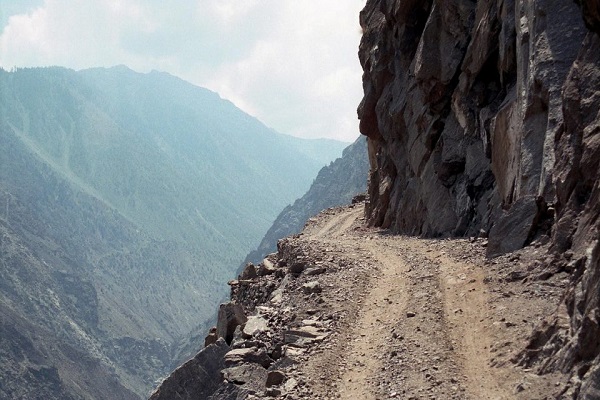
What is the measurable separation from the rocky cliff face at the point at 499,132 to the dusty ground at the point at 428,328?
2.54ft

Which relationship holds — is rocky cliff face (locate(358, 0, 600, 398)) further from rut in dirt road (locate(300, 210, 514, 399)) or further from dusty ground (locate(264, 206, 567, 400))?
rut in dirt road (locate(300, 210, 514, 399))

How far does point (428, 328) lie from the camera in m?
15.0

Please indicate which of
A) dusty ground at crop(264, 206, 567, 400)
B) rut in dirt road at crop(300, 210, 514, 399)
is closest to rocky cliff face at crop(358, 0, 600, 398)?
dusty ground at crop(264, 206, 567, 400)

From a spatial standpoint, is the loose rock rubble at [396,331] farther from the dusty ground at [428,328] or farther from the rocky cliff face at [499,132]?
the rocky cliff face at [499,132]

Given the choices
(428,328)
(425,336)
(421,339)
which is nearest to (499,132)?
(428,328)

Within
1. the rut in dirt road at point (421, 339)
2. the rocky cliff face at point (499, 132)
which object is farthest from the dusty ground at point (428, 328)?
the rocky cliff face at point (499, 132)

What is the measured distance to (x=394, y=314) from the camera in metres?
16.6

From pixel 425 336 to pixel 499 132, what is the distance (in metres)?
10.8

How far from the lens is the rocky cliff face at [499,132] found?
1298cm

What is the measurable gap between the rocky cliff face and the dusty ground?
775 mm

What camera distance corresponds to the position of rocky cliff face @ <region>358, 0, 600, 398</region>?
13.0 m

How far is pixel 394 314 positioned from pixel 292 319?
272 centimetres

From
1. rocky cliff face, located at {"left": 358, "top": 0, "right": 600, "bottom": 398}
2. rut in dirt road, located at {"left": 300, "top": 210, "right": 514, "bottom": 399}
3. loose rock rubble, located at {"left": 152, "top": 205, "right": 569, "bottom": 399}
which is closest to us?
rut in dirt road, located at {"left": 300, "top": 210, "right": 514, "bottom": 399}

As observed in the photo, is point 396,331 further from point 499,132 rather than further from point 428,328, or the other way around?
point 499,132
